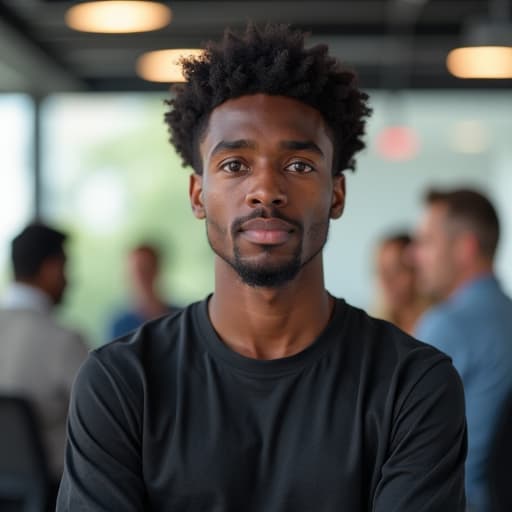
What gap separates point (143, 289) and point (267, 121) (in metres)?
4.38

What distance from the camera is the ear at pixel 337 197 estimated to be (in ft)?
5.54

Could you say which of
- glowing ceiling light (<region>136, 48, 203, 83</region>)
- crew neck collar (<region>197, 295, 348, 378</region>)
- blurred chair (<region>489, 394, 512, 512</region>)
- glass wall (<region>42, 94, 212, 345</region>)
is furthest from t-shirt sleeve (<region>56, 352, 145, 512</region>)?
glass wall (<region>42, 94, 212, 345</region>)

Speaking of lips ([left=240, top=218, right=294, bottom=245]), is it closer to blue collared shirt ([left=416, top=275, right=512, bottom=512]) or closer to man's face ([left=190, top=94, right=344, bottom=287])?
man's face ([left=190, top=94, right=344, bottom=287])

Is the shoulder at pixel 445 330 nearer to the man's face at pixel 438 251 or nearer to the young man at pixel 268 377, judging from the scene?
the man's face at pixel 438 251

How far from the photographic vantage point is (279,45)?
5.45 feet

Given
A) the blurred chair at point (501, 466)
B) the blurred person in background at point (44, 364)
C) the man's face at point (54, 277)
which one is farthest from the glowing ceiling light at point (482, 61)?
the blurred chair at point (501, 466)

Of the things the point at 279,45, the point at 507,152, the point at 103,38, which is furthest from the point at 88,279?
the point at 279,45

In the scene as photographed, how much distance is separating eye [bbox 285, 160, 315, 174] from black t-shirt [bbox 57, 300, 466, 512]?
25 cm

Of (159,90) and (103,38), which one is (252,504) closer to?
(103,38)

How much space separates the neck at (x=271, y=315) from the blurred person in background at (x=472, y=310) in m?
1.22

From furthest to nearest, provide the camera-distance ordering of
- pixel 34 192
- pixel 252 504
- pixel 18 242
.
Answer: pixel 34 192 < pixel 18 242 < pixel 252 504

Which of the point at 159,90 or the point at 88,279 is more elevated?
the point at 159,90

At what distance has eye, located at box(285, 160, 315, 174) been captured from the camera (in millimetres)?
1568

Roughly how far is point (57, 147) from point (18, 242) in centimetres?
398
